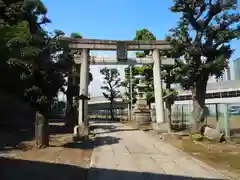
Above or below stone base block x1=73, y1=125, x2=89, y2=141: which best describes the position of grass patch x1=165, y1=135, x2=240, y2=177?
below

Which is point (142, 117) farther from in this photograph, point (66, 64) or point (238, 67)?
point (238, 67)

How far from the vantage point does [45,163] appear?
10.2m

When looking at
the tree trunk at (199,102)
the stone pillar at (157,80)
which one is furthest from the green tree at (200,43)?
the stone pillar at (157,80)

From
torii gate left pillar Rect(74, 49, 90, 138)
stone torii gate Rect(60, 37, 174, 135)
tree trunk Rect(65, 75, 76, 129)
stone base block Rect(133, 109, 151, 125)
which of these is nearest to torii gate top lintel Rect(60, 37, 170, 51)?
stone torii gate Rect(60, 37, 174, 135)

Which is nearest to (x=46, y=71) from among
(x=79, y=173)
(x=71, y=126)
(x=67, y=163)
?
(x=67, y=163)

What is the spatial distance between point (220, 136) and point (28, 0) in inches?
475

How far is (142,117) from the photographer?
93.7ft

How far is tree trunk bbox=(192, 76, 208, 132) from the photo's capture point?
55.1 feet

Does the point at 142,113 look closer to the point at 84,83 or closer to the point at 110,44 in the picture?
the point at 84,83

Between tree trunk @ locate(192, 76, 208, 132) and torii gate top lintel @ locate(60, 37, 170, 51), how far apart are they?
201 inches

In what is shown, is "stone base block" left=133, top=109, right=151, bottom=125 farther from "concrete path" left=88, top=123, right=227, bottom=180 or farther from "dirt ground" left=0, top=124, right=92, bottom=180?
"dirt ground" left=0, top=124, right=92, bottom=180

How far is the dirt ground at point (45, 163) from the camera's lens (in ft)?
27.2

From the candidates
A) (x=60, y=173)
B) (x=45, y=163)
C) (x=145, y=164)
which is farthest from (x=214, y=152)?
(x=45, y=163)

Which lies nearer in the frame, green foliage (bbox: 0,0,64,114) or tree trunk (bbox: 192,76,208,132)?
green foliage (bbox: 0,0,64,114)
